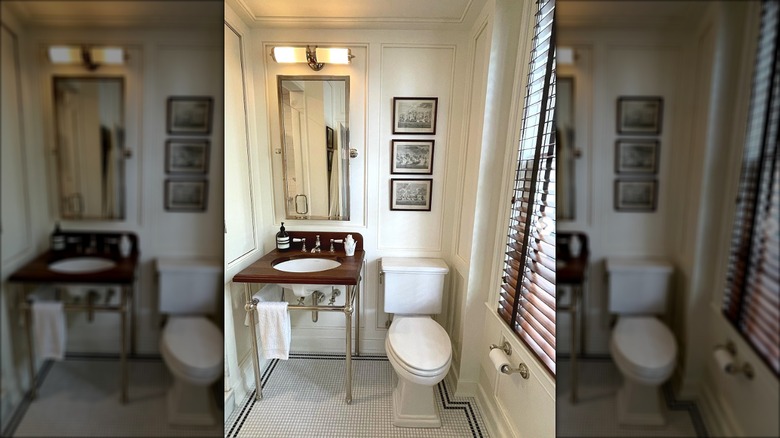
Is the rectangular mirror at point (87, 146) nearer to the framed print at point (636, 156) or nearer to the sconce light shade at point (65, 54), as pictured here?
the sconce light shade at point (65, 54)

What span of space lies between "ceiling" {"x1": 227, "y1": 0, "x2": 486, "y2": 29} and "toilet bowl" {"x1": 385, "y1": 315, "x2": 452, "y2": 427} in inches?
29.7

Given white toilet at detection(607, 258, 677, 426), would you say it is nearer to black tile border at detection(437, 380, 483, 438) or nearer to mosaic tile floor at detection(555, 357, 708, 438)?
mosaic tile floor at detection(555, 357, 708, 438)

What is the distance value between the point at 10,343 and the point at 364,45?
882 mm

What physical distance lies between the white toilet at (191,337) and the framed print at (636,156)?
698mm

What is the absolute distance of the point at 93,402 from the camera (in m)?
0.55

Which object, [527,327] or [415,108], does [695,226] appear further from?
[415,108]

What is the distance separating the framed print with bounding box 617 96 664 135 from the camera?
14.4 inches

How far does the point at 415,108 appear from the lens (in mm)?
799

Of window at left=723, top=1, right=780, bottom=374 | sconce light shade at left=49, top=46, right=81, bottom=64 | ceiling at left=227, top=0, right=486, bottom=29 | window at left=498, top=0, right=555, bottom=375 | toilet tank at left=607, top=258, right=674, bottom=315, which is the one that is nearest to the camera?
window at left=723, top=1, right=780, bottom=374

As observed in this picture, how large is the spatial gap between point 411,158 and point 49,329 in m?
0.75

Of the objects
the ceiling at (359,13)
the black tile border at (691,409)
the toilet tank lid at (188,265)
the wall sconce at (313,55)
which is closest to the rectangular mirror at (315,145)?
the wall sconce at (313,55)

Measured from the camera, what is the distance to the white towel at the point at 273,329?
0.85 m

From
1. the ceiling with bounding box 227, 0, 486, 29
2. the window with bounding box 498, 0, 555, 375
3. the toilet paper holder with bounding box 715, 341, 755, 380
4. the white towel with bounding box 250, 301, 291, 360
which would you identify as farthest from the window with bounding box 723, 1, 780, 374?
the white towel with bounding box 250, 301, 291, 360

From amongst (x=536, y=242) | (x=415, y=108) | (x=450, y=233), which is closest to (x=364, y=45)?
(x=415, y=108)
